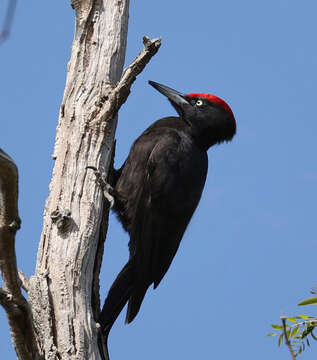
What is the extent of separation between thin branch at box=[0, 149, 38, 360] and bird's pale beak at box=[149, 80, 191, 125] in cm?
289

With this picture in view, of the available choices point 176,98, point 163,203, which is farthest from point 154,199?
point 176,98

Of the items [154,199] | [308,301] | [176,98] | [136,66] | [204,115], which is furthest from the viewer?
[176,98]

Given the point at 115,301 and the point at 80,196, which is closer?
the point at 80,196

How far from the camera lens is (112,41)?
4.00 metres

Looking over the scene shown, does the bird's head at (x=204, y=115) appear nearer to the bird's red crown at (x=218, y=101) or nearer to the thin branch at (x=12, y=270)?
the bird's red crown at (x=218, y=101)

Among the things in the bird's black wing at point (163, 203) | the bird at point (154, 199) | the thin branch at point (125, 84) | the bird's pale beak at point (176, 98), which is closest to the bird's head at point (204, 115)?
the bird's pale beak at point (176, 98)

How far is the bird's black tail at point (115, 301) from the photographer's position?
11.8 ft

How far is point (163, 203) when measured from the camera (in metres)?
4.52

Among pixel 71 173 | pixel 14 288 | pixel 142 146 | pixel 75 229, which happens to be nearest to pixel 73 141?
pixel 71 173

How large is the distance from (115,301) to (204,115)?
1746mm

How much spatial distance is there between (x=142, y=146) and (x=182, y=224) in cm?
63

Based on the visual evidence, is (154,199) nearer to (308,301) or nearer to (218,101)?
(218,101)

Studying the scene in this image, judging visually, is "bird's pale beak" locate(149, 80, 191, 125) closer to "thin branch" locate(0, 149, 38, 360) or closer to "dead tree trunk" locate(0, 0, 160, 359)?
"dead tree trunk" locate(0, 0, 160, 359)

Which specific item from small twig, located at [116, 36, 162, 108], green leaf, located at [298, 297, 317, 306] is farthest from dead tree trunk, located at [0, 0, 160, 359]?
green leaf, located at [298, 297, 317, 306]
